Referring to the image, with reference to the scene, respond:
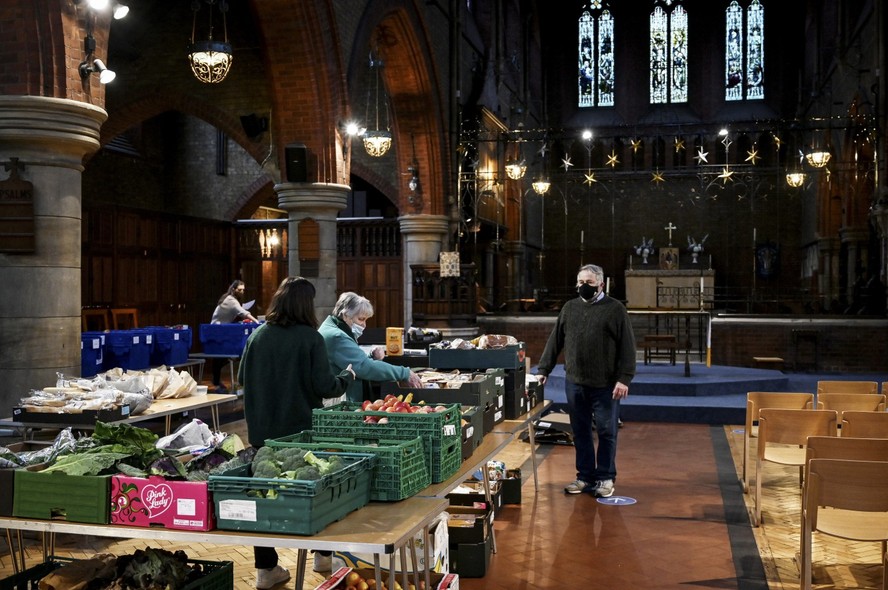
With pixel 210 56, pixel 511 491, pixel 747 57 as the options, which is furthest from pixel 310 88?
pixel 747 57

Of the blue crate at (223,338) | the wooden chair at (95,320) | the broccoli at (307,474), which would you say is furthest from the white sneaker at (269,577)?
the wooden chair at (95,320)

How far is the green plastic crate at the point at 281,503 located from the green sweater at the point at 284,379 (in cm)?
113

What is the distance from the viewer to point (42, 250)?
6.50 meters

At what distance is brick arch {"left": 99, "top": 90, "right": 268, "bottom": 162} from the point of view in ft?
50.2

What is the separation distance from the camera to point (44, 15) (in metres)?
6.58

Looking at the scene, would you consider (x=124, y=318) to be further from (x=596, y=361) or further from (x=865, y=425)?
(x=865, y=425)

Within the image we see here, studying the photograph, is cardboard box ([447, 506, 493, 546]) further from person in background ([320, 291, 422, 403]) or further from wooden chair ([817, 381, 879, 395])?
wooden chair ([817, 381, 879, 395])

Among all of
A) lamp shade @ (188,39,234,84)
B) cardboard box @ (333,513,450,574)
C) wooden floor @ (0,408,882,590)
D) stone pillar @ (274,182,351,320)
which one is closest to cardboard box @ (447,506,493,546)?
wooden floor @ (0,408,882,590)

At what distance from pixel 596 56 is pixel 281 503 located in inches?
1075

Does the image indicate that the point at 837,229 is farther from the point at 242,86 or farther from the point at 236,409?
the point at 236,409

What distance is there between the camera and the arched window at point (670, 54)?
2783 centimetres

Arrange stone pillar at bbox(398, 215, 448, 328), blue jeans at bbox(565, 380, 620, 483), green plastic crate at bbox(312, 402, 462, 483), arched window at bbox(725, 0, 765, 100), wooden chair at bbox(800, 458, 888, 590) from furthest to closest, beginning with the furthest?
1. arched window at bbox(725, 0, 765, 100)
2. stone pillar at bbox(398, 215, 448, 328)
3. blue jeans at bbox(565, 380, 620, 483)
4. wooden chair at bbox(800, 458, 888, 590)
5. green plastic crate at bbox(312, 402, 462, 483)

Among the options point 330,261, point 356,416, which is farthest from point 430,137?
point 356,416

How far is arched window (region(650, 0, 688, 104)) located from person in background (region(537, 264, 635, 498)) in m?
23.1
